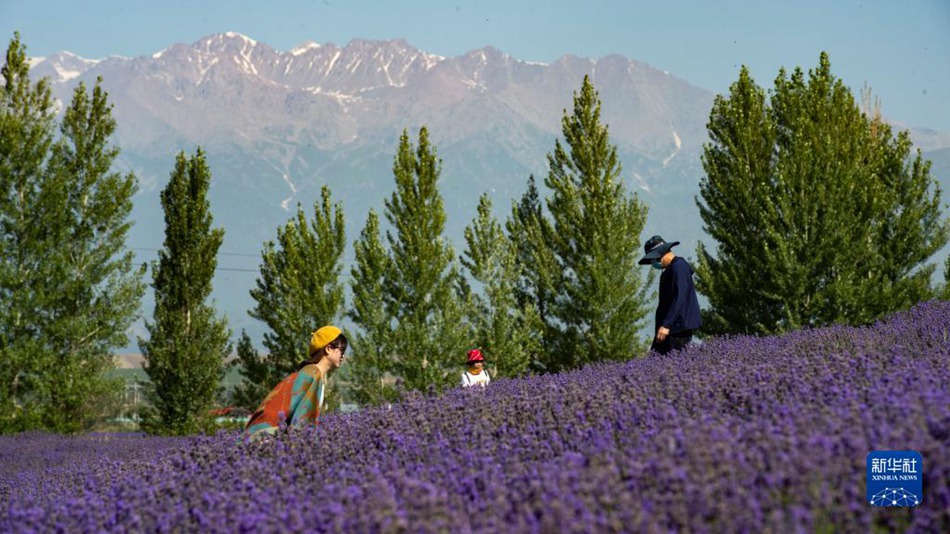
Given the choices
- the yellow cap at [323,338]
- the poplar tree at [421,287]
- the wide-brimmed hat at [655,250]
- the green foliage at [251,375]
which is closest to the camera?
the yellow cap at [323,338]

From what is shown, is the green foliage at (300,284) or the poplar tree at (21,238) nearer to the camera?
the poplar tree at (21,238)

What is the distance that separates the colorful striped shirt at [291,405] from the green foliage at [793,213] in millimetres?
17156

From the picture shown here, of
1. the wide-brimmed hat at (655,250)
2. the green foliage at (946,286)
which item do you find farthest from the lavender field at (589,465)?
the green foliage at (946,286)

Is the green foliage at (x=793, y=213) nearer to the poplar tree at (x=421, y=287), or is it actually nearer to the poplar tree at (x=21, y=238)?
the poplar tree at (x=421, y=287)

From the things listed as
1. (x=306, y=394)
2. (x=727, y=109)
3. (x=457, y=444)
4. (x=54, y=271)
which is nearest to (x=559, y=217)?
(x=727, y=109)

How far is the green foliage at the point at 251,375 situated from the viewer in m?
29.3

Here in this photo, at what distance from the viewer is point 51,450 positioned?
17453mm

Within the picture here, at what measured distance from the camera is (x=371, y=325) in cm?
2517

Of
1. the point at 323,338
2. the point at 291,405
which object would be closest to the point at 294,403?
the point at 291,405

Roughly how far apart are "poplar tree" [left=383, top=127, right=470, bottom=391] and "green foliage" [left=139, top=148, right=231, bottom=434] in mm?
4791

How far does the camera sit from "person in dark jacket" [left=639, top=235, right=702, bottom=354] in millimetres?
10047

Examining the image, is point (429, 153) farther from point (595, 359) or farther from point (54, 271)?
point (54, 271)

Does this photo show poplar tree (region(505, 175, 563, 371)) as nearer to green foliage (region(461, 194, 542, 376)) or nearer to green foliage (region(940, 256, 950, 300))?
green foliage (region(461, 194, 542, 376))

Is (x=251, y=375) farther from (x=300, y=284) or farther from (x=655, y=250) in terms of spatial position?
(x=655, y=250)
